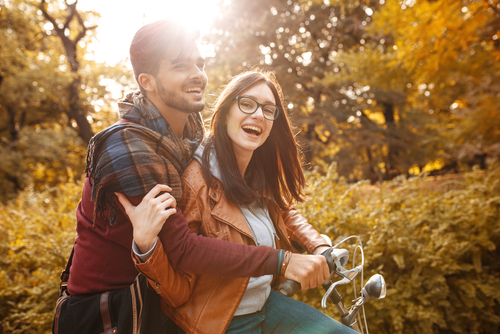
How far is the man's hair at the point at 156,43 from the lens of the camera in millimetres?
1450

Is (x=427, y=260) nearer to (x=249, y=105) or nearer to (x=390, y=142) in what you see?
(x=249, y=105)

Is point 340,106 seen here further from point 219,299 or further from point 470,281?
point 219,299

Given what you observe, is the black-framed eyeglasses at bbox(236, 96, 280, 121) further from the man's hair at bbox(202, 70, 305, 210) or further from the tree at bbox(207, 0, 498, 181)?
the tree at bbox(207, 0, 498, 181)

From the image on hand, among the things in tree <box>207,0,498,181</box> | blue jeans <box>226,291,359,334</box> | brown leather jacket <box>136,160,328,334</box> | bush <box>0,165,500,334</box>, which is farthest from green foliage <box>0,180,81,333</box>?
tree <box>207,0,498,181</box>

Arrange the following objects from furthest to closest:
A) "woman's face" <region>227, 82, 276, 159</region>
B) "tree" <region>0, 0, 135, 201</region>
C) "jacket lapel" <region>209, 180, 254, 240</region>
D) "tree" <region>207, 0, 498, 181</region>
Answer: "tree" <region>0, 0, 135, 201</region>, "tree" <region>207, 0, 498, 181</region>, "woman's face" <region>227, 82, 276, 159</region>, "jacket lapel" <region>209, 180, 254, 240</region>

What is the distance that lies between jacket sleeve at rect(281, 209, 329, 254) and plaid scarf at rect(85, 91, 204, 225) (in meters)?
0.89

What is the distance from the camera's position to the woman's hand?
3.70 feet

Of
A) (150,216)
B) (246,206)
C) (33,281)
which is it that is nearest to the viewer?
(150,216)

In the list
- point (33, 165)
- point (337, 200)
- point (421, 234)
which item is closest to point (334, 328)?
point (421, 234)

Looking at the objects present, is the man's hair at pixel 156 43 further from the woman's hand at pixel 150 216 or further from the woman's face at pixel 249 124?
the woman's hand at pixel 150 216

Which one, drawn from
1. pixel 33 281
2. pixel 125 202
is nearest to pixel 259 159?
pixel 125 202

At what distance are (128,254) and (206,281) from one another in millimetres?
393

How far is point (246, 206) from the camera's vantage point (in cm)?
165

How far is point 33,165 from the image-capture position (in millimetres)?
13836
